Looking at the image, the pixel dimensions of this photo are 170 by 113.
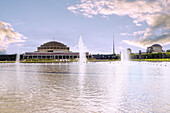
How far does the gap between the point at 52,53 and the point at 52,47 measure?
13.3 meters

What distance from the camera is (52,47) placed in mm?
151875

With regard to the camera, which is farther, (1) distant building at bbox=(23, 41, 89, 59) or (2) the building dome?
(2) the building dome

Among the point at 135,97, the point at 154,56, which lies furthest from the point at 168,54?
the point at 135,97

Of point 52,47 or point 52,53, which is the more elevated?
point 52,47

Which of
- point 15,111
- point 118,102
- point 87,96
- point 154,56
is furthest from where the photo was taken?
point 154,56

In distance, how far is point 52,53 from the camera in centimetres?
13988

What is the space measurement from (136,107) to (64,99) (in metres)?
3.10

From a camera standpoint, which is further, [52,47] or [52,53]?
[52,47]

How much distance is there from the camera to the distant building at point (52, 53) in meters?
140

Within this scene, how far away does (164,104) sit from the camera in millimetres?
6957

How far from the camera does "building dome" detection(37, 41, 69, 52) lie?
495 feet

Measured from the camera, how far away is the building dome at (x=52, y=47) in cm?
15101

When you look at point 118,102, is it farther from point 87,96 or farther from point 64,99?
point 64,99

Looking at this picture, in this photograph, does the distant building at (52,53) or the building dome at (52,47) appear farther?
the building dome at (52,47)
